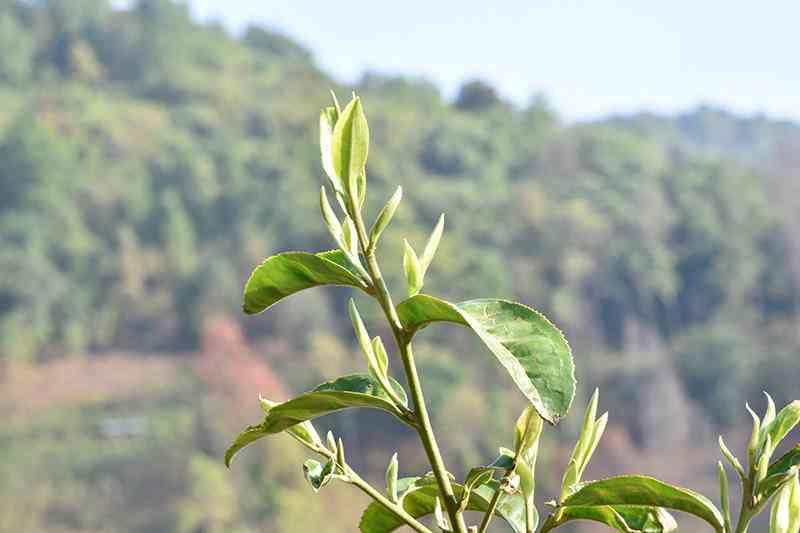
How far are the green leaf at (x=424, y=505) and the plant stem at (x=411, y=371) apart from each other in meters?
0.08

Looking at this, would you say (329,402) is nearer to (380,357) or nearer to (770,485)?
(380,357)

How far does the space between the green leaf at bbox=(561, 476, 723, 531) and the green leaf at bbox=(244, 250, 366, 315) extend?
13 cm

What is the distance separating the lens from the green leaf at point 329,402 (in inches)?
20.9

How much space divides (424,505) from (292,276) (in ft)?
0.53

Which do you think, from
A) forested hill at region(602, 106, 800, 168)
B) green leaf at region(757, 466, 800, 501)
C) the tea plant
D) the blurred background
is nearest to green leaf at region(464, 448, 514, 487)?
the tea plant

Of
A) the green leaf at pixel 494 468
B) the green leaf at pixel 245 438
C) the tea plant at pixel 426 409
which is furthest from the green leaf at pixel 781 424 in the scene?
the green leaf at pixel 245 438

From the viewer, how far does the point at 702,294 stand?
33.8 m

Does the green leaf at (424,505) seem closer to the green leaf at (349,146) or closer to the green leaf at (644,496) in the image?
the green leaf at (644,496)

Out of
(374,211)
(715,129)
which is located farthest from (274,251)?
(715,129)

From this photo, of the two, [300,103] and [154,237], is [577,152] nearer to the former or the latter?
[300,103]

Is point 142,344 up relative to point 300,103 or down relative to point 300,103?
down

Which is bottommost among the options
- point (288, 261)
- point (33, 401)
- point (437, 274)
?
point (33, 401)

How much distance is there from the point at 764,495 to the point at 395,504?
157 millimetres

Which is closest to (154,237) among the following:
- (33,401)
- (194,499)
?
(33,401)
